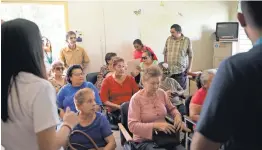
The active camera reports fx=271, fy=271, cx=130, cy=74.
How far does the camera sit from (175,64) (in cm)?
486

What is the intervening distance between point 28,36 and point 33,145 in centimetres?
42

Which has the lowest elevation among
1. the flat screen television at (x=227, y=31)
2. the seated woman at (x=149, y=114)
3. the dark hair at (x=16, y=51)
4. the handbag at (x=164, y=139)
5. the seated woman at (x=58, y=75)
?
the handbag at (x=164, y=139)

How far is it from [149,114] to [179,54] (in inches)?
109

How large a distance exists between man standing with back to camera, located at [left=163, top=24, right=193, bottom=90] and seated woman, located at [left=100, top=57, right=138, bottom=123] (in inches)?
63.8

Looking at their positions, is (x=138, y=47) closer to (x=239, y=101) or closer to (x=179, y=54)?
(x=179, y=54)

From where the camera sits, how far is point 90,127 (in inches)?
79.6

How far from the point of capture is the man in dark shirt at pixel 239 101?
2.36 feet

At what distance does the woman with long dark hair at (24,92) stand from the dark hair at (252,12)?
718 millimetres

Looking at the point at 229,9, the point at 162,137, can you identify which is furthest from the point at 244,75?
the point at 229,9

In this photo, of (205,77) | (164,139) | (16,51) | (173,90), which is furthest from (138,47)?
(16,51)

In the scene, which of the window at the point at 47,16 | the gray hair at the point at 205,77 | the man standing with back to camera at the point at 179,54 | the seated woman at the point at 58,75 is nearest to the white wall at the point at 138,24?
the window at the point at 47,16

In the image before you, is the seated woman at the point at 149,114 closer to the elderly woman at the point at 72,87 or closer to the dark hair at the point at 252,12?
the elderly woman at the point at 72,87

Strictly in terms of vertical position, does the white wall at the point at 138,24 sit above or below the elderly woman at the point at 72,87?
above

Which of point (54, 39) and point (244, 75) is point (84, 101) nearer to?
point (244, 75)
